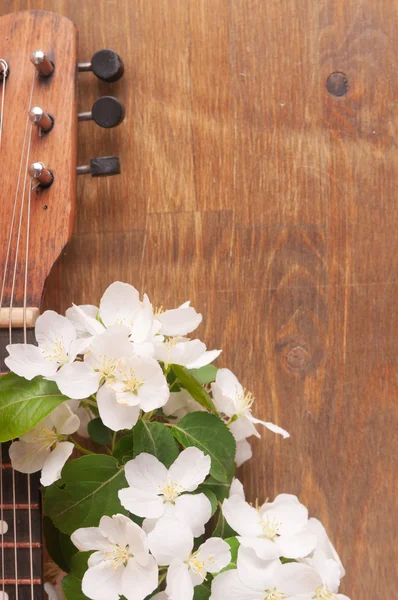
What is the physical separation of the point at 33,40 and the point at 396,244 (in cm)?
50

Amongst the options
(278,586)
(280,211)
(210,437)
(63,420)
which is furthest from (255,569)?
→ (280,211)

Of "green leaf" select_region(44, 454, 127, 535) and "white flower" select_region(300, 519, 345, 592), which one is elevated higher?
"green leaf" select_region(44, 454, 127, 535)

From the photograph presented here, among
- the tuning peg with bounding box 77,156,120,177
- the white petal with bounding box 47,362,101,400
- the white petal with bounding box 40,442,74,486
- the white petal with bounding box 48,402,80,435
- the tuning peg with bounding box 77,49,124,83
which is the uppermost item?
the tuning peg with bounding box 77,49,124,83

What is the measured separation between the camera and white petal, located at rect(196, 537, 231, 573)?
605 millimetres

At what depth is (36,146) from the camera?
706mm

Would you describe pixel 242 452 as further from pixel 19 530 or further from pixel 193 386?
pixel 19 530

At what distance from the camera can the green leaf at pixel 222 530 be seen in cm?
69

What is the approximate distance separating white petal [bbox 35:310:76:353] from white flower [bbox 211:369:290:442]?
18cm

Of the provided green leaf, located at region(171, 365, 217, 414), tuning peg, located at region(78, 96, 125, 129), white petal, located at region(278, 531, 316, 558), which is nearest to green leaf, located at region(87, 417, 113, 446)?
green leaf, located at region(171, 365, 217, 414)

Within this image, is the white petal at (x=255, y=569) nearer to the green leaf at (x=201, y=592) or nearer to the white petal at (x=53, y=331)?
the green leaf at (x=201, y=592)

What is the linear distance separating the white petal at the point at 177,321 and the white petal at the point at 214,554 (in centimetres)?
22

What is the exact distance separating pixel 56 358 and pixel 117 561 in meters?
0.21

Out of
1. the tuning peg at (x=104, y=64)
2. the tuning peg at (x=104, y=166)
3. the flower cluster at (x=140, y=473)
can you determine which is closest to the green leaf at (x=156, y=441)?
the flower cluster at (x=140, y=473)

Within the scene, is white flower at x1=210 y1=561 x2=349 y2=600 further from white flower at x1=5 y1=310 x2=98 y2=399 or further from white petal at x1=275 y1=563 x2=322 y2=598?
white flower at x1=5 y1=310 x2=98 y2=399
